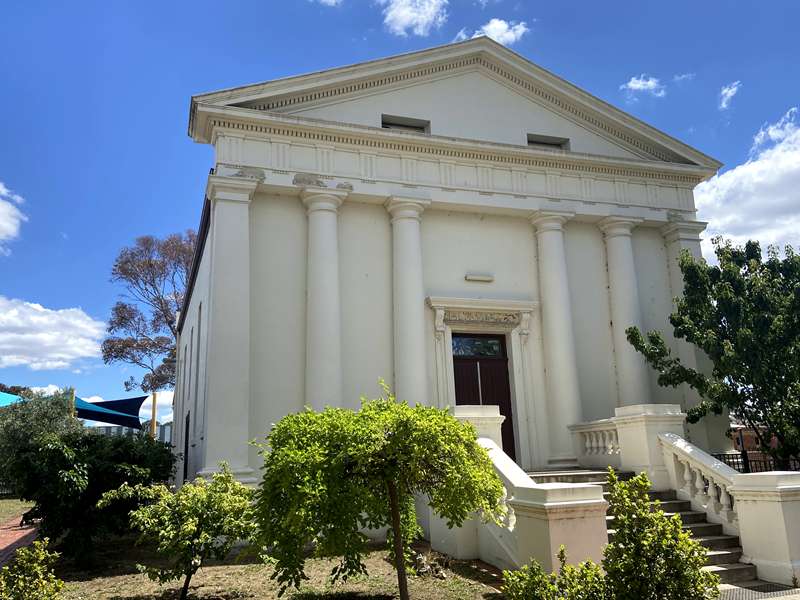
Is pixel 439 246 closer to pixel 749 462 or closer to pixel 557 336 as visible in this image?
pixel 557 336

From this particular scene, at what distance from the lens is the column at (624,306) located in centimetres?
1538

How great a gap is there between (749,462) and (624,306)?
179 inches

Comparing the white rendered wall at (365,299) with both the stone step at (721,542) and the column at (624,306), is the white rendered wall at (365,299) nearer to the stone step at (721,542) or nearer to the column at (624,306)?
the column at (624,306)

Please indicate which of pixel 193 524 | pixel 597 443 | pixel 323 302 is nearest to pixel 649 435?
pixel 597 443

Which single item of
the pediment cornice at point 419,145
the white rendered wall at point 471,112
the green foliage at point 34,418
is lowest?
the green foliage at point 34,418

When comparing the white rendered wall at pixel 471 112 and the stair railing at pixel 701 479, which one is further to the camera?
the white rendered wall at pixel 471 112

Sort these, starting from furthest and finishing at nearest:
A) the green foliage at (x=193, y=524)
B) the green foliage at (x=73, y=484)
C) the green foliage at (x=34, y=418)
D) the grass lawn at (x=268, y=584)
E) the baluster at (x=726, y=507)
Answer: the green foliage at (x=34, y=418) → the green foliage at (x=73, y=484) → the baluster at (x=726, y=507) → the grass lawn at (x=268, y=584) → the green foliage at (x=193, y=524)

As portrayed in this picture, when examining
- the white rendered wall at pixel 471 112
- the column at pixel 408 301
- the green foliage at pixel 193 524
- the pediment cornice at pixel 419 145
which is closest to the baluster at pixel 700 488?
the column at pixel 408 301

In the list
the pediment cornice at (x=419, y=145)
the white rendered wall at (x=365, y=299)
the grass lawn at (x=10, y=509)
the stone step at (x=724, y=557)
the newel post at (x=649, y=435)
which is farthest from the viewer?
the grass lawn at (x=10, y=509)

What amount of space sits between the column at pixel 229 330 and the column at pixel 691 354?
417 inches

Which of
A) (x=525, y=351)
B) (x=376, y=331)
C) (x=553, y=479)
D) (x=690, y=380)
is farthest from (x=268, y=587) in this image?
(x=690, y=380)

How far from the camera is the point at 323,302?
1329cm

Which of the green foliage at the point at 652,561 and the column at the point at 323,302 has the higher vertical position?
the column at the point at 323,302

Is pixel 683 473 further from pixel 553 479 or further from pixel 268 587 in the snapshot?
pixel 268 587
